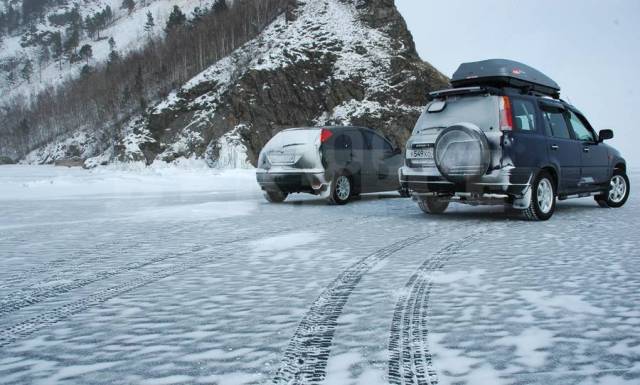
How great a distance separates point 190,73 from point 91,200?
189 feet

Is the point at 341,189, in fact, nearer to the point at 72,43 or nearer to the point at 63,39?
the point at 72,43

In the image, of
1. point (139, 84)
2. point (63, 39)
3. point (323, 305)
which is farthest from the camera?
point (63, 39)

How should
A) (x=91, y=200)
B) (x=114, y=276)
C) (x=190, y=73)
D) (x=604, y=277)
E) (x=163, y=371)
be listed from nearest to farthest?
(x=163, y=371) < (x=604, y=277) < (x=114, y=276) < (x=91, y=200) < (x=190, y=73)

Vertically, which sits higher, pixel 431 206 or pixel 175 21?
pixel 175 21

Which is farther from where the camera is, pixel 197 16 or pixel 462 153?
pixel 197 16

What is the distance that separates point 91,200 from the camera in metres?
13.1

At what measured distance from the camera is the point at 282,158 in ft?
35.2

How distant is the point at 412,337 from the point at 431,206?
6602 millimetres

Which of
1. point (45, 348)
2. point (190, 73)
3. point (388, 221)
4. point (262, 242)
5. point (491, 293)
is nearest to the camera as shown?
point (45, 348)

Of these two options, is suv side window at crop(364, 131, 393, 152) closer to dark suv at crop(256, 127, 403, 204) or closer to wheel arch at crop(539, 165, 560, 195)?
dark suv at crop(256, 127, 403, 204)

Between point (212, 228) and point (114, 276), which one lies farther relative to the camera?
point (212, 228)

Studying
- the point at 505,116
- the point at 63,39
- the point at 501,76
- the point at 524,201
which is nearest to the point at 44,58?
the point at 63,39

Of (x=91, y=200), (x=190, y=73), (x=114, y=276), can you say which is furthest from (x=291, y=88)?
(x=114, y=276)

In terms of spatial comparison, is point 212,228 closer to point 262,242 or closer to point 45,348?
point 262,242
